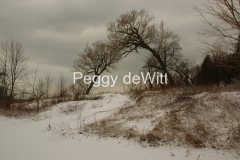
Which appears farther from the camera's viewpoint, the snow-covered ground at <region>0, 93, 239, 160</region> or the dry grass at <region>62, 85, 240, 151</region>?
the dry grass at <region>62, 85, 240, 151</region>

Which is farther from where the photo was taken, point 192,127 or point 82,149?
point 192,127

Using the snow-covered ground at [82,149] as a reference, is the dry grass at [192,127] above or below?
above

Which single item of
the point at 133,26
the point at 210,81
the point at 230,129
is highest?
the point at 133,26

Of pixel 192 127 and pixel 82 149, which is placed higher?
A: pixel 192 127

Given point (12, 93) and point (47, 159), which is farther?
point (12, 93)

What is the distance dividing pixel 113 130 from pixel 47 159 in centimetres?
254

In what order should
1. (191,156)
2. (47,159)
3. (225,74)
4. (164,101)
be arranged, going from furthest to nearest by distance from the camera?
(225,74), (164,101), (47,159), (191,156)

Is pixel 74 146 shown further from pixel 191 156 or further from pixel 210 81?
pixel 210 81

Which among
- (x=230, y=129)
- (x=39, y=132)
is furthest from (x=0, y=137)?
(x=230, y=129)

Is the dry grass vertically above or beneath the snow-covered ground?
above

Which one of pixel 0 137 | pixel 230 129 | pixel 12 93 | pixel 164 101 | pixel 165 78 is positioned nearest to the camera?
pixel 230 129

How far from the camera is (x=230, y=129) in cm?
559

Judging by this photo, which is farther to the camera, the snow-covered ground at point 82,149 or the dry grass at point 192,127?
the dry grass at point 192,127

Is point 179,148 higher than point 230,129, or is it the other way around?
point 230,129
